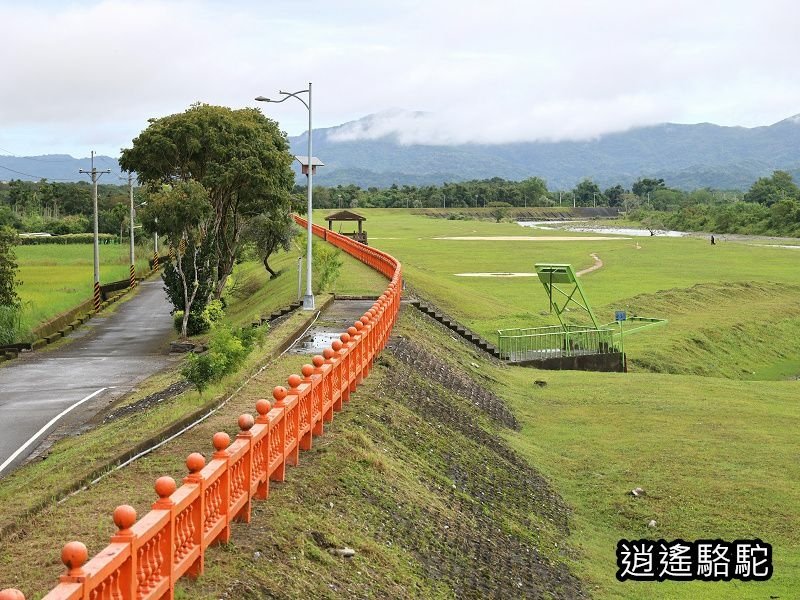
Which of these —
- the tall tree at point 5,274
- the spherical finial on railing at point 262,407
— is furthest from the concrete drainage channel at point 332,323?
the tall tree at point 5,274

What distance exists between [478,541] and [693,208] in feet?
550

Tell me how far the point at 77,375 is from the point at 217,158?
13.9 m

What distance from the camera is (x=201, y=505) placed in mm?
8836

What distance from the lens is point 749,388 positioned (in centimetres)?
3119

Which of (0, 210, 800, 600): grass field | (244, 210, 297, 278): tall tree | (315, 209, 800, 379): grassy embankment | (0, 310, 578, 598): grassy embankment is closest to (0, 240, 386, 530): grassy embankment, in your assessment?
(0, 210, 800, 600): grass field

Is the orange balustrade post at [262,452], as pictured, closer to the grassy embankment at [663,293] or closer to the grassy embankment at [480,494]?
the grassy embankment at [480,494]

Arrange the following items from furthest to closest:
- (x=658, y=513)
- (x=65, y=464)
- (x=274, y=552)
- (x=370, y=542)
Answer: (x=658, y=513), (x=65, y=464), (x=370, y=542), (x=274, y=552)

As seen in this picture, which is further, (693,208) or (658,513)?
(693,208)

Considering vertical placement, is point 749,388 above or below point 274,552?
below

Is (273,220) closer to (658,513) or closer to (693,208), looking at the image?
(658,513)

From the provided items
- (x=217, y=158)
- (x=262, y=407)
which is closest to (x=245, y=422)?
(x=262, y=407)

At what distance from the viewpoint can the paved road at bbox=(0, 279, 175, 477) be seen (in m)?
22.7

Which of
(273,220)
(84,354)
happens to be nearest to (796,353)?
(273,220)

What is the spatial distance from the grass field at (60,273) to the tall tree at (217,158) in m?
7.93
